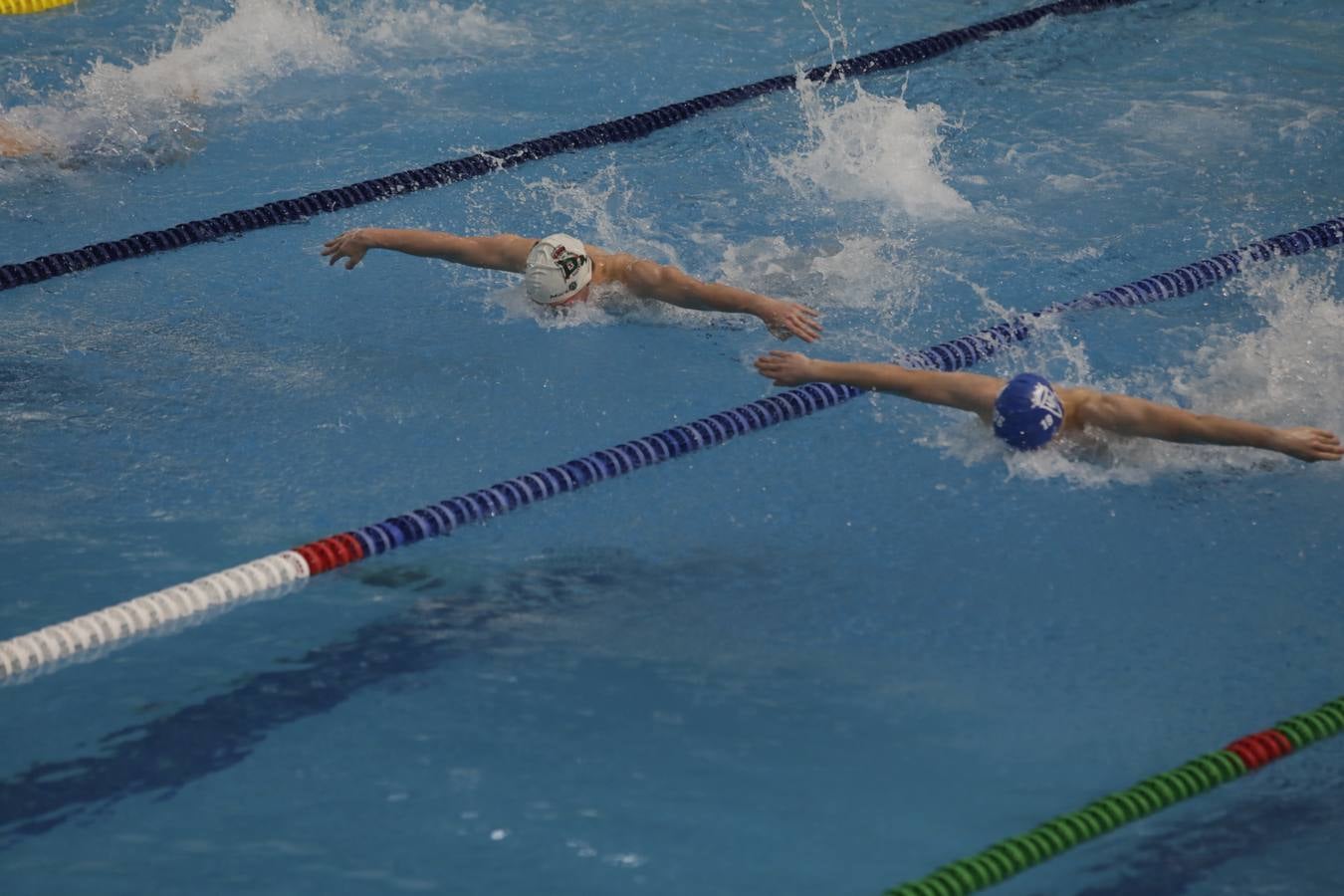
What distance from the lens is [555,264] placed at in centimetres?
540

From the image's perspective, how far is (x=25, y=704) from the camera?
12.0 feet

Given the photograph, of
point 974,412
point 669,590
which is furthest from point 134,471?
point 974,412

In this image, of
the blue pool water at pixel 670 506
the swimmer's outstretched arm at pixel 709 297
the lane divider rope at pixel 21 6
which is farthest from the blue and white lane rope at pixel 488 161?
the lane divider rope at pixel 21 6

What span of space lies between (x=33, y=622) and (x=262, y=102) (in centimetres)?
432

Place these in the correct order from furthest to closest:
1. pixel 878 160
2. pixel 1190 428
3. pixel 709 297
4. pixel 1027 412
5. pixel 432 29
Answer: pixel 432 29 < pixel 878 160 < pixel 709 297 < pixel 1027 412 < pixel 1190 428

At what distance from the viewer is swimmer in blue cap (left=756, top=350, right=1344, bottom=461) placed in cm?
401

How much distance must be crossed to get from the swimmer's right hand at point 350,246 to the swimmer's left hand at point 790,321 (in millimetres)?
1499

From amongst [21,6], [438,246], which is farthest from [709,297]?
[21,6]

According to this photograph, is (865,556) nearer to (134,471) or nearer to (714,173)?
(134,471)

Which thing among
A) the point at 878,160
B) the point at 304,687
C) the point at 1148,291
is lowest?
the point at 304,687

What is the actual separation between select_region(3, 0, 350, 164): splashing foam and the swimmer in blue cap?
157 inches

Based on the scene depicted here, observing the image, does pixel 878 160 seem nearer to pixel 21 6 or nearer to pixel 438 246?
pixel 438 246

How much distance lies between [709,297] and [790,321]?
0.41 m

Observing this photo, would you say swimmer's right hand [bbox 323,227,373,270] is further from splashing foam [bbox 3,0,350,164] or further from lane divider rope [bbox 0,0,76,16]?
lane divider rope [bbox 0,0,76,16]
